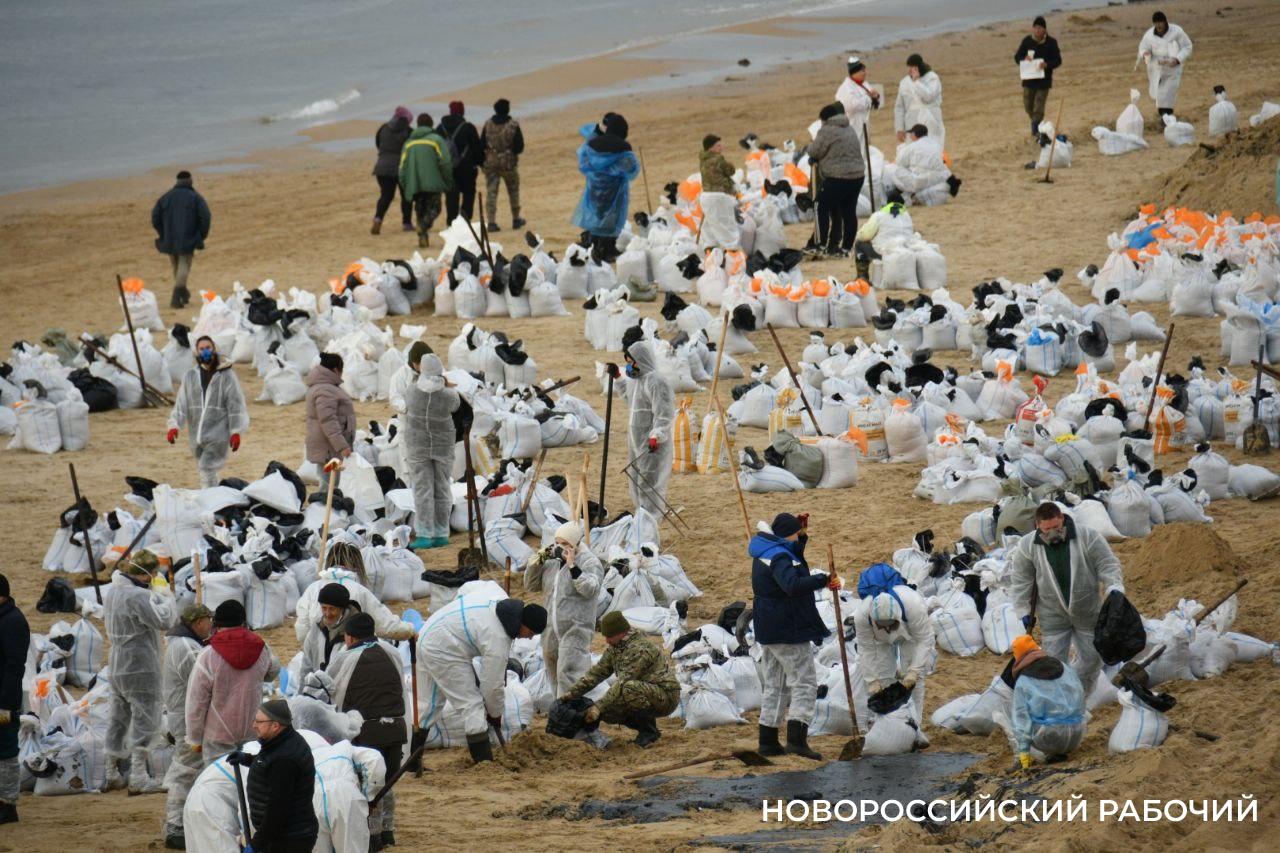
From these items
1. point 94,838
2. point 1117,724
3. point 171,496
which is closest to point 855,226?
point 171,496

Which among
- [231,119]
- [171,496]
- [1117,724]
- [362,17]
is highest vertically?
[362,17]

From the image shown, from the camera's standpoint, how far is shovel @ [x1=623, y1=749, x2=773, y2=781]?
8117mm

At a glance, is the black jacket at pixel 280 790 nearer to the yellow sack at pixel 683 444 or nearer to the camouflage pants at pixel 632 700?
the camouflage pants at pixel 632 700

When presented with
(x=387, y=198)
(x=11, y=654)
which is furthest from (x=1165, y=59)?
(x=11, y=654)

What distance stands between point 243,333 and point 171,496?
16.5 feet

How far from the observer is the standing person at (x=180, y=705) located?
7559 millimetres

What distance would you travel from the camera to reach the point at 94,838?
7.55 metres

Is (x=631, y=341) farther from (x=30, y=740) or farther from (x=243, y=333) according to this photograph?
(x=243, y=333)

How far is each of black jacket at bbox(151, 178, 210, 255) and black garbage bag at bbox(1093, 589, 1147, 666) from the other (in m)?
12.3

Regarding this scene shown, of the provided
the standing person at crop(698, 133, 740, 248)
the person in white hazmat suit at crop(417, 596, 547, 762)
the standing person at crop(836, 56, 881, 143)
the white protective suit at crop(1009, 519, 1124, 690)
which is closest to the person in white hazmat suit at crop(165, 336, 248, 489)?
the person in white hazmat suit at crop(417, 596, 547, 762)

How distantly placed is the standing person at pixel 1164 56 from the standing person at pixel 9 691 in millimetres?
16774

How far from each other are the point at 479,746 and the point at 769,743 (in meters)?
1.40

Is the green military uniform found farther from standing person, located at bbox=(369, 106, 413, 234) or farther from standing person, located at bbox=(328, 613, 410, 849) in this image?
standing person, located at bbox=(369, 106, 413, 234)

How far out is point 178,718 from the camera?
26.6 ft
